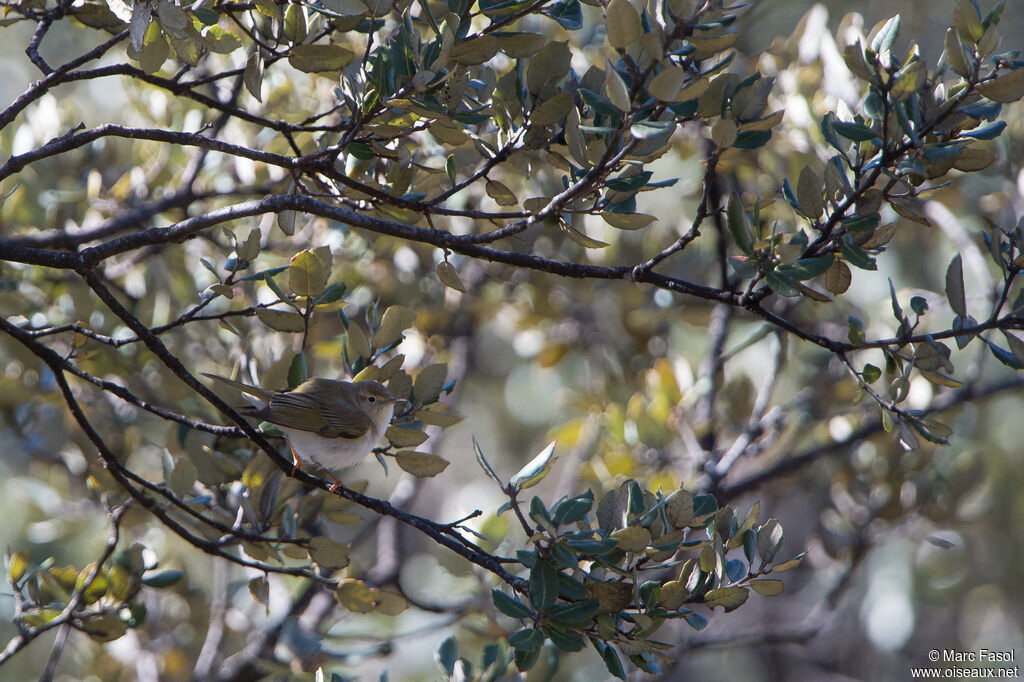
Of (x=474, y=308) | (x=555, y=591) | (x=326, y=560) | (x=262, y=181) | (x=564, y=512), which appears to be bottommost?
(x=555, y=591)

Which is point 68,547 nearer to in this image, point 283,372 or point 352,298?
point 352,298

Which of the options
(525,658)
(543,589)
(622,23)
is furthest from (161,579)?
(622,23)

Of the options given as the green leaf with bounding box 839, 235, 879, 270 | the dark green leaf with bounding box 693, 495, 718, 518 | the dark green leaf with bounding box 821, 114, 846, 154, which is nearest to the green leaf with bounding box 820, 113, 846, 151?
the dark green leaf with bounding box 821, 114, 846, 154

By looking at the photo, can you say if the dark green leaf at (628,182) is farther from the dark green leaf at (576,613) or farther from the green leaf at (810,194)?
the dark green leaf at (576,613)

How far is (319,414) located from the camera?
307cm

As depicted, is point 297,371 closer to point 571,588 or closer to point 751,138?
point 571,588

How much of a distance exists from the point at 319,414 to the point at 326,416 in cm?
4

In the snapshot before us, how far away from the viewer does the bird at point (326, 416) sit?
107 inches

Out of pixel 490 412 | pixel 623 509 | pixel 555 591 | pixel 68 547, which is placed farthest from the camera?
pixel 490 412

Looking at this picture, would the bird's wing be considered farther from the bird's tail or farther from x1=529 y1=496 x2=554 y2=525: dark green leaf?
x1=529 y1=496 x2=554 y2=525: dark green leaf

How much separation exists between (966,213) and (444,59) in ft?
15.8

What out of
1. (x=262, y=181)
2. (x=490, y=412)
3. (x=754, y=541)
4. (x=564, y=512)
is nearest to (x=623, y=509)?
(x=564, y=512)

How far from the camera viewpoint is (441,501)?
1011 cm

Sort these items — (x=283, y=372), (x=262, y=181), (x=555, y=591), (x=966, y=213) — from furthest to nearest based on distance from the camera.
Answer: (x=966, y=213) < (x=262, y=181) < (x=283, y=372) < (x=555, y=591)
